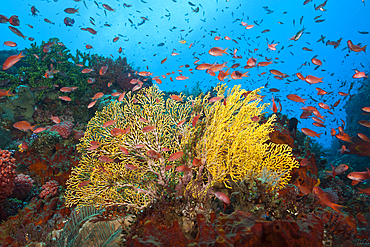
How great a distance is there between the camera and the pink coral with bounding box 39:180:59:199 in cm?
560

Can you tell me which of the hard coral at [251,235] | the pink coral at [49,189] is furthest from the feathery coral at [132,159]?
the pink coral at [49,189]

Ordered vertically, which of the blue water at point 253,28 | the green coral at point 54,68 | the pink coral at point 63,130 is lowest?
the pink coral at point 63,130

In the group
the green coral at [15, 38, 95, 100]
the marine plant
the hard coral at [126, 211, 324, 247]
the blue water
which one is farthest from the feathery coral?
the blue water

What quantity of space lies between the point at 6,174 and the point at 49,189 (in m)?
1.58

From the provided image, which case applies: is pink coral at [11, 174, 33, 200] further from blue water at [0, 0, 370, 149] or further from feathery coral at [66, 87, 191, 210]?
blue water at [0, 0, 370, 149]

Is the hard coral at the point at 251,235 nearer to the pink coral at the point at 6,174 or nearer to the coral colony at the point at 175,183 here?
the coral colony at the point at 175,183

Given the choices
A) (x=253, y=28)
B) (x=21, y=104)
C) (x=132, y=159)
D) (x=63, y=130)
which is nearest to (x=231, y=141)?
(x=132, y=159)

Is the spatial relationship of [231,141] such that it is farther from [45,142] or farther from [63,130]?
[45,142]

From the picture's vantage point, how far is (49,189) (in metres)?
5.73

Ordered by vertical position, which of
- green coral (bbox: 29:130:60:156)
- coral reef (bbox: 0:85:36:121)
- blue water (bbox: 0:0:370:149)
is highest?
blue water (bbox: 0:0:370:149)

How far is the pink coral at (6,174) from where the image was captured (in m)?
4.38

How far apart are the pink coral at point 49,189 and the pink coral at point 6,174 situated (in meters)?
1.16

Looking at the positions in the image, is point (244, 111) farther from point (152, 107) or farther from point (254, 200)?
→ point (152, 107)

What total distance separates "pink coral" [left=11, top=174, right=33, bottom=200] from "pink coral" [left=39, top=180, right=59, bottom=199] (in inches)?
16.2
